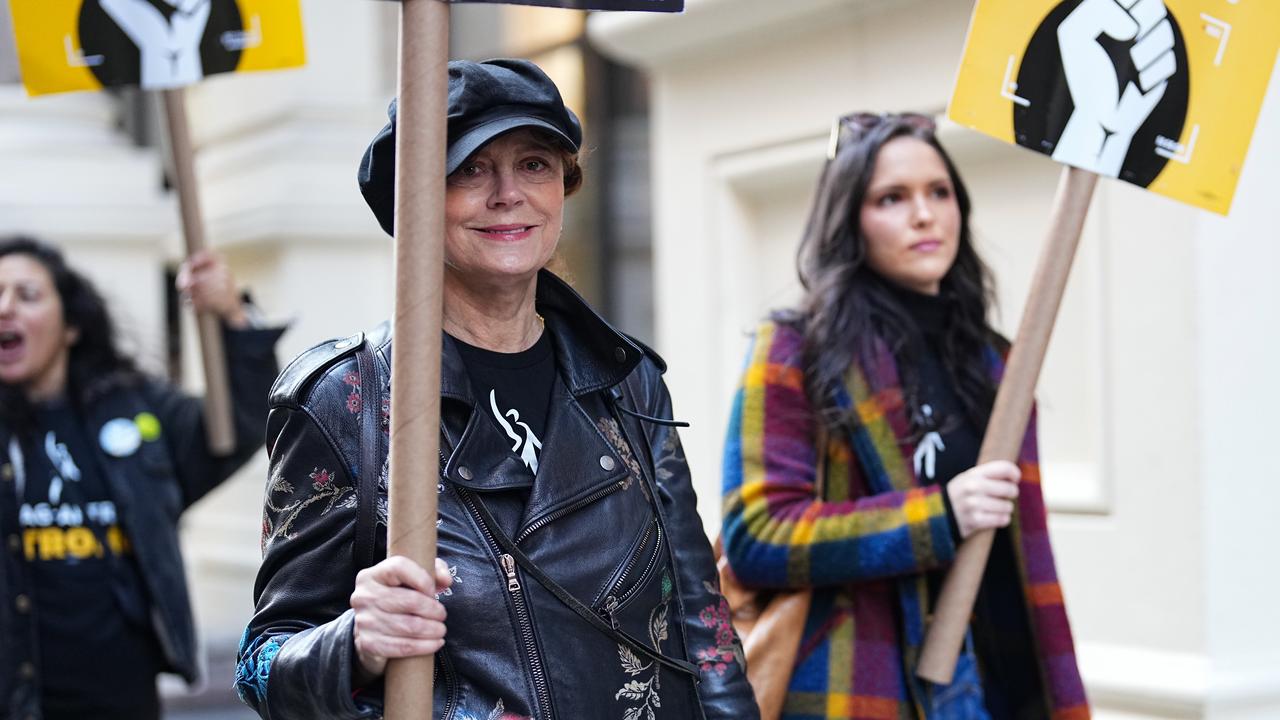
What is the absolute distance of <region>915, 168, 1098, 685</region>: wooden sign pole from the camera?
286cm

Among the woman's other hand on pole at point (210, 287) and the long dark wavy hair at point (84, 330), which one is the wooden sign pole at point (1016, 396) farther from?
the long dark wavy hair at point (84, 330)

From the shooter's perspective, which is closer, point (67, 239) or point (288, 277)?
point (288, 277)

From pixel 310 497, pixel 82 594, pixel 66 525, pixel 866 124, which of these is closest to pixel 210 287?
pixel 66 525

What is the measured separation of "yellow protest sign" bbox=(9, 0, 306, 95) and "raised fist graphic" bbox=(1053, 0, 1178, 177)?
4.99ft

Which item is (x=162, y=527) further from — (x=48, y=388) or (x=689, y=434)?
(x=689, y=434)

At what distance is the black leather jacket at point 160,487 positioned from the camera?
13.3 feet

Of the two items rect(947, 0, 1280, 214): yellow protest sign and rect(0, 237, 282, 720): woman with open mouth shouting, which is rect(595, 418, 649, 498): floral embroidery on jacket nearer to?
rect(947, 0, 1280, 214): yellow protest sign

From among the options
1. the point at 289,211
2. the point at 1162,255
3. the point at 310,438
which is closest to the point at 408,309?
the point at 310,438

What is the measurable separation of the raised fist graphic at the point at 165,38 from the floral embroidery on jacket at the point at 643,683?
1.87 metres

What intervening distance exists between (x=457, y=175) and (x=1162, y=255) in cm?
224

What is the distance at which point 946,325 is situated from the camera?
338 cm

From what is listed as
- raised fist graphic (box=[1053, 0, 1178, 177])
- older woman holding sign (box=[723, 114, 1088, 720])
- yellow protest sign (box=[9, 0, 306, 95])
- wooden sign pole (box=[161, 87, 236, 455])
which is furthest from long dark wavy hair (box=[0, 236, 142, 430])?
raised fist graphic (box=[1053, 0, 1178, 177])

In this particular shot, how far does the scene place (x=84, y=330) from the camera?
14.9 ft

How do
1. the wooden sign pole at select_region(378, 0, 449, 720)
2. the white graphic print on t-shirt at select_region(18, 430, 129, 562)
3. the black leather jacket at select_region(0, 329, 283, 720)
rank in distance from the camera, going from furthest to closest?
the white graphic print on t-shirt at select_region(18, 430, 129, 562), the black leather jacket at select_region(0, 329, 283, 720), the wooden sign pole at select_region(378, 0, 449, 720)
